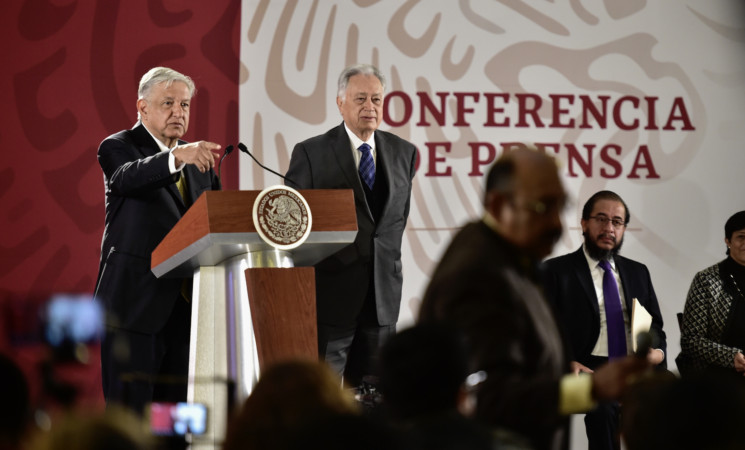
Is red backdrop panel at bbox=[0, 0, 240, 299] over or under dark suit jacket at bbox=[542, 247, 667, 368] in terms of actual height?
over

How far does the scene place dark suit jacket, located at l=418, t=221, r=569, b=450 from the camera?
2.17m

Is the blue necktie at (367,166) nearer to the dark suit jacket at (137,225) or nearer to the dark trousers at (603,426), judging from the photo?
the dark suit jacket at (137,225)

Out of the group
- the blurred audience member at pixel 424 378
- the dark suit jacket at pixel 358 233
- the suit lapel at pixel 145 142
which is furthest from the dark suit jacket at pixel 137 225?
the blurred audience member at pixel 424 378

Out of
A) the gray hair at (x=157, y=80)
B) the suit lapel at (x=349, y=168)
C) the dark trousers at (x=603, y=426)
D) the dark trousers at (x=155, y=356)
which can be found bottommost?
the dark trousers at (x=603, y=426)

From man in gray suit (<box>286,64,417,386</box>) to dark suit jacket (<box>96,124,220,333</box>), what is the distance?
61 centimetres

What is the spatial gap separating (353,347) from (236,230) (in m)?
1.40

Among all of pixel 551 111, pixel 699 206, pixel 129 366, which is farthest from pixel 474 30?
pixel 129 366

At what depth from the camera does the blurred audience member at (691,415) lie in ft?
5.78

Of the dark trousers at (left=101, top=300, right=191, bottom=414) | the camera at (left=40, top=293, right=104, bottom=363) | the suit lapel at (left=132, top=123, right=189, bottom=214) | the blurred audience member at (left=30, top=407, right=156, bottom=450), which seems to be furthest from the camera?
the suit lapel at (left=132, top=123, right=189, bottom=214)

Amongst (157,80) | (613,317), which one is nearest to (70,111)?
(157,80)

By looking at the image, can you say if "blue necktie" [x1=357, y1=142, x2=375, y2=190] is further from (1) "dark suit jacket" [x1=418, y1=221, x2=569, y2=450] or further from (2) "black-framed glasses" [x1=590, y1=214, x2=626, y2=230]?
(1) "dark suit jacket" [x1=418, y1=221, x2=569, y2=450]

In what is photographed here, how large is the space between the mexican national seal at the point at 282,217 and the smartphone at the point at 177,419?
1.28 metres

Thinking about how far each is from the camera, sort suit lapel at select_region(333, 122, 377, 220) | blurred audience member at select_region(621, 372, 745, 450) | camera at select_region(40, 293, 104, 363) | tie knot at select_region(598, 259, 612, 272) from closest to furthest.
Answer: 1. blurred audience member at select_region(621, 372, 745, 450)
2. camera at select_region(40, 293, 104, 363)
3. suit lapel at select_region(333, 122, 377, 220)
4. tie knot at select_region(598, 259, 612, 272)

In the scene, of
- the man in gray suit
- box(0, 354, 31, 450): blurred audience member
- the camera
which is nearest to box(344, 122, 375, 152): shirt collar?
the man in gray suit
